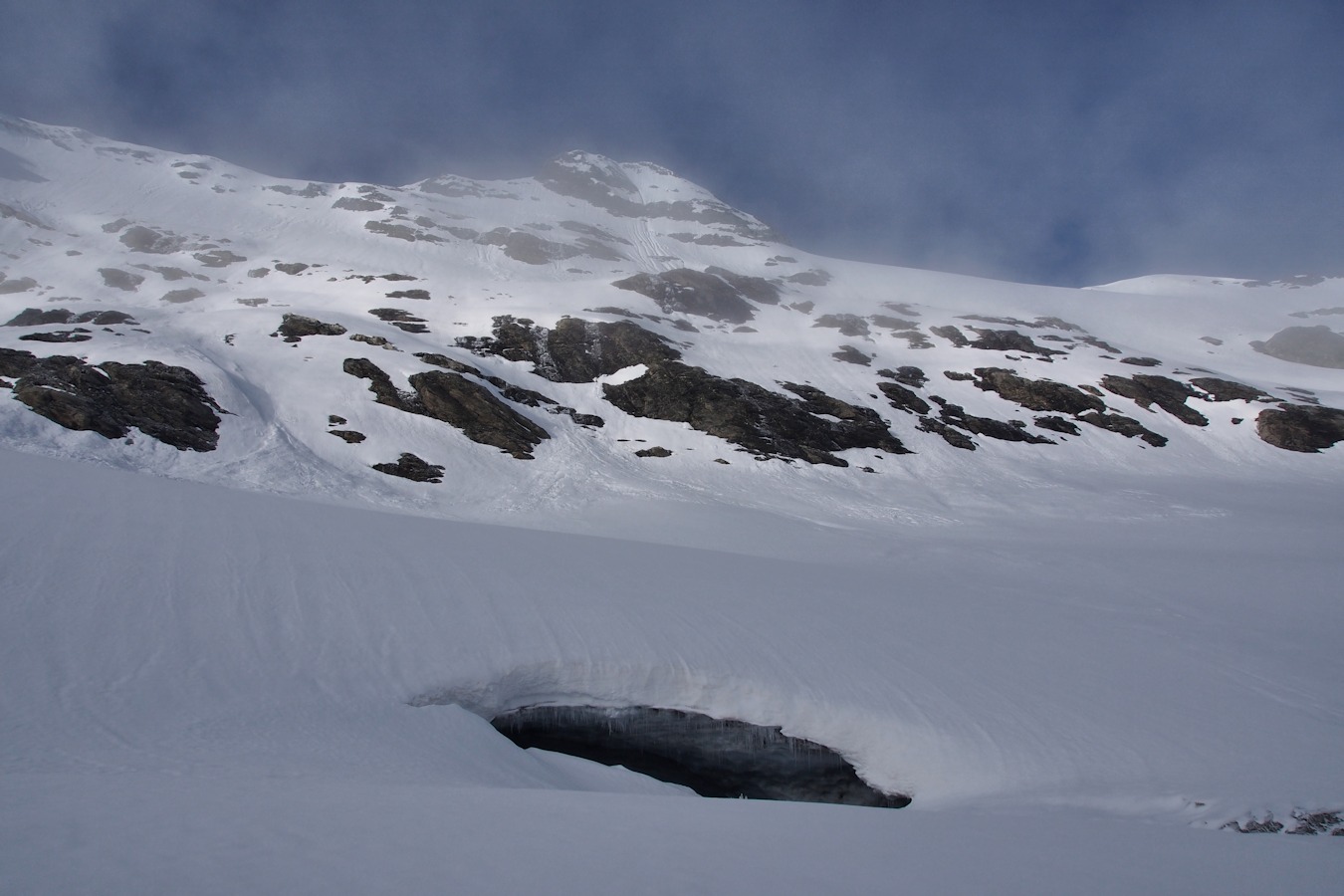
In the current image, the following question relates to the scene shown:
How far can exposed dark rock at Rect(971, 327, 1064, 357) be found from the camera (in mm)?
51344

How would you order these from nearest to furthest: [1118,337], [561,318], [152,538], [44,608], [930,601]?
[44,608] < [152,538] < [930,601] < [561,318] < [1118,337]

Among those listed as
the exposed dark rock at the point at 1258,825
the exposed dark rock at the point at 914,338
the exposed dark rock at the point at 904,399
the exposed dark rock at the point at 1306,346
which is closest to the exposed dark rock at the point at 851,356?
the exposed dark rock at the point at 904,399

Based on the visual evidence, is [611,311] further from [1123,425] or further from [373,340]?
[1123,425]

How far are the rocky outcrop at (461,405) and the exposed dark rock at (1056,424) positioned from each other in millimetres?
30833

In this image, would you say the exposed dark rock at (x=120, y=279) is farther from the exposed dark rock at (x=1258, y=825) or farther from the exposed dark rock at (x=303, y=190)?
the exposed dark rock at (x=1258, y=825)

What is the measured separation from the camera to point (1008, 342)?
53156mm

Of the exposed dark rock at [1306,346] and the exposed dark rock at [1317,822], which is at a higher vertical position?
the exposed dark rock at [1306,346]

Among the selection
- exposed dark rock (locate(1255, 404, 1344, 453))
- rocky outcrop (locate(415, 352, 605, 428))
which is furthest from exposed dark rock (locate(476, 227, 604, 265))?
exposed dark rock (locate(1255, 404, 1344, 453))

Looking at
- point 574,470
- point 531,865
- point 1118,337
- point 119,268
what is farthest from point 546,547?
point 1118,337

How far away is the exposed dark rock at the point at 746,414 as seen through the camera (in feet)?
104

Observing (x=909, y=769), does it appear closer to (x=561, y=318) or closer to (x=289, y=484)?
(x=289, y=484)

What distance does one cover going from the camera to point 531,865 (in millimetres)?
2561

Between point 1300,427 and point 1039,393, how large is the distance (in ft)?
48.9

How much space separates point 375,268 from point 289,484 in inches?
1826
